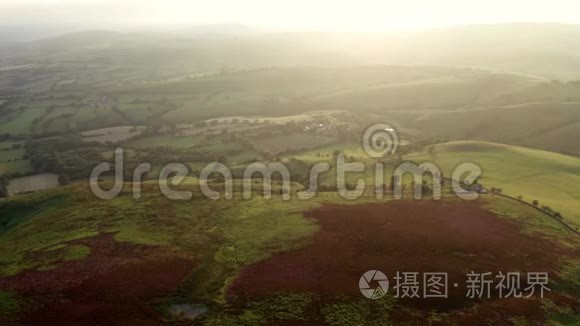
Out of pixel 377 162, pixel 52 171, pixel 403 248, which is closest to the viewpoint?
pixel 403 248

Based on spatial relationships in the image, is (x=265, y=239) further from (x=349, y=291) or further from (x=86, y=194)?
(x=86, y=194)

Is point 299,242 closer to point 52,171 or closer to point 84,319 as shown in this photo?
point 84,319

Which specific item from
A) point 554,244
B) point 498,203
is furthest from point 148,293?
point 498,203

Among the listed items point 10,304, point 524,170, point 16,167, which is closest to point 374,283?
point 10,304

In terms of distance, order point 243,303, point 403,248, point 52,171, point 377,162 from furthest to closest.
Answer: point 52,171
point 377,162
point 403,248
point 243,303

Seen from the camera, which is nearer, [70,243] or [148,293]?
[148,293]

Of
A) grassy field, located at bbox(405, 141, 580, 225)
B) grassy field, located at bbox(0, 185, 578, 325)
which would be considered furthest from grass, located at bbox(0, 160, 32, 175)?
grassy field, located at bbox(405, 141, 580, 225)

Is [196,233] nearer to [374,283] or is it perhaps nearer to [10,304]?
[10,304]
